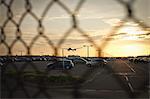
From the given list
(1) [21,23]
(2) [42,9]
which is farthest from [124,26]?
(1) [21,23]

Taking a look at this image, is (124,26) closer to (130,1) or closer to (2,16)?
(130,1)

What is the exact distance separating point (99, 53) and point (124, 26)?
0.34 feet

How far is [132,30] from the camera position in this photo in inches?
35.4

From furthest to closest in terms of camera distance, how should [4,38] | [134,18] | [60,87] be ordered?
[60,87] < [4,38] < [134,18]

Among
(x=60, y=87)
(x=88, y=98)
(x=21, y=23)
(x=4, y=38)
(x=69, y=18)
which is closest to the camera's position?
(x=69, y=18)

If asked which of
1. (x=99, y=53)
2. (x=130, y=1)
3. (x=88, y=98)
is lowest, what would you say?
(x=88, y=98)

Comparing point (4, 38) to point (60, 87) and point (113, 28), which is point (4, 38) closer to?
point (113, 28)

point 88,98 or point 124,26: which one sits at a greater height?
point 124,26

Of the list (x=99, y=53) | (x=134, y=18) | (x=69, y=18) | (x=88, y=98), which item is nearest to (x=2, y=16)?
(x=69, y=18)

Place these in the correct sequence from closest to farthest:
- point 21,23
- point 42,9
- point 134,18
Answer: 1. point 134,18
2. point 42,9
3. point 21,23

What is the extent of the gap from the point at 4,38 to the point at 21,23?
139mm

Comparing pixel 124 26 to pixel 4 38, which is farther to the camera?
pixel 4 38

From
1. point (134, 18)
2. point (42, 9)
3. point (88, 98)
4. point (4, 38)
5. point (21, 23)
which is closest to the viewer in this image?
point (134, 18)

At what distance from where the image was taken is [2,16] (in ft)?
4.37
